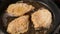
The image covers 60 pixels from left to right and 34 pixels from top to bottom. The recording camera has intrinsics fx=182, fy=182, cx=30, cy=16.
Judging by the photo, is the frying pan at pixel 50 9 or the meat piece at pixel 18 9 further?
the meat piece at pixel 18 9

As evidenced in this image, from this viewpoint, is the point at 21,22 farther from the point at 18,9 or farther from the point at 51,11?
the point at 51,11

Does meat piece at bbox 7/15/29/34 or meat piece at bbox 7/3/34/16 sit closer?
meat piece at bbox 7/15/29/34

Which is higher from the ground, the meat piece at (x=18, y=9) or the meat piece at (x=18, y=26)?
the meat piece at (x=18, y=9)

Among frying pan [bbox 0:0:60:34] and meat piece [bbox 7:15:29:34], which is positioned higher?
frying pan [bbox 0:0:60:34]

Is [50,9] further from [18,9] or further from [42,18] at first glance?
[18,9]
